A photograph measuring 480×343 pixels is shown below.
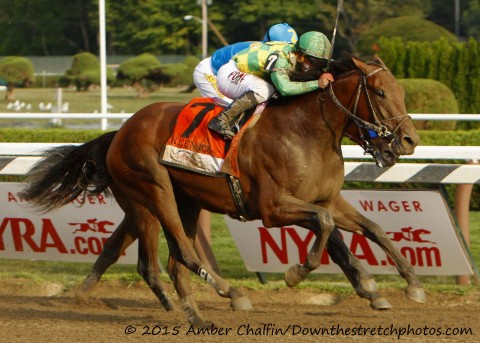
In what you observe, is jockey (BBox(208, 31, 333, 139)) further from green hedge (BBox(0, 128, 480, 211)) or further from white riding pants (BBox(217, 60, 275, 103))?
green hedge (BBox(0, 128, 480, 211))

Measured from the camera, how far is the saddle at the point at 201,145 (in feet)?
17.2

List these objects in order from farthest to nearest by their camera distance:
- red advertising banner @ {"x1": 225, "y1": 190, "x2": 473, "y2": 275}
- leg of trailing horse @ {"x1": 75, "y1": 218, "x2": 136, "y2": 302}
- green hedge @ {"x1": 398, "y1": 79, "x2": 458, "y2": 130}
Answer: green hedge @ {"x1": 398, "y1": 79, "x2": 458, "y2": 130} < red advertising banner @ {"x1": 225, "y1": 190, "x2": 473, "y2": 275} < leg of trailing horse @ {"x1": 75, "y1": 218, "x2": 136, "y2": 302}

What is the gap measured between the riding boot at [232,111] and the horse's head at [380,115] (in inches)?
17.2

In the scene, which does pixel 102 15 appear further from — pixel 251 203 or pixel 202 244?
pixel 251 203

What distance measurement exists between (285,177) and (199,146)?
1.83 ft

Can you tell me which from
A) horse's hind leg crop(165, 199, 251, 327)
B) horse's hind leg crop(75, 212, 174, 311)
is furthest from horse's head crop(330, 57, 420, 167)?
horse's hind leg crop(75, 212, 174, 311)

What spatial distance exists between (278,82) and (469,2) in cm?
4308

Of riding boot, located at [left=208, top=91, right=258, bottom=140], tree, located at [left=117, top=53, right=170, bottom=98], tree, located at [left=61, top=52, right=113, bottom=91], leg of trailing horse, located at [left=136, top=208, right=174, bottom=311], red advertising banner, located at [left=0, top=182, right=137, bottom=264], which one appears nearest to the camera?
riding boot, located at [left=208, top=91, right=258, bottom=140]

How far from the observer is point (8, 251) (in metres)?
6.96

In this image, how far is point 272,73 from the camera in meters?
5.18

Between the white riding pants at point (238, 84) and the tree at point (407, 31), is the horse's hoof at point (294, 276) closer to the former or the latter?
the white riding pants at point (238, 84)

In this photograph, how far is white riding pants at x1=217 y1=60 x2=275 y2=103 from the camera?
17.3 feet

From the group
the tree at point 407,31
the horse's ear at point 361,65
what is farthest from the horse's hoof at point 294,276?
the tree at point 407,31

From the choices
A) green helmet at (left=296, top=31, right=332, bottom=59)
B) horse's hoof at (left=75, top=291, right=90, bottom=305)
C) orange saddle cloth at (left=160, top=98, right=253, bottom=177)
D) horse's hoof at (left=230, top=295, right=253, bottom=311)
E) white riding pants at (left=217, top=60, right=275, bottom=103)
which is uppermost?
green helmet at (left=296, top=31, right=332, bottom=59)
